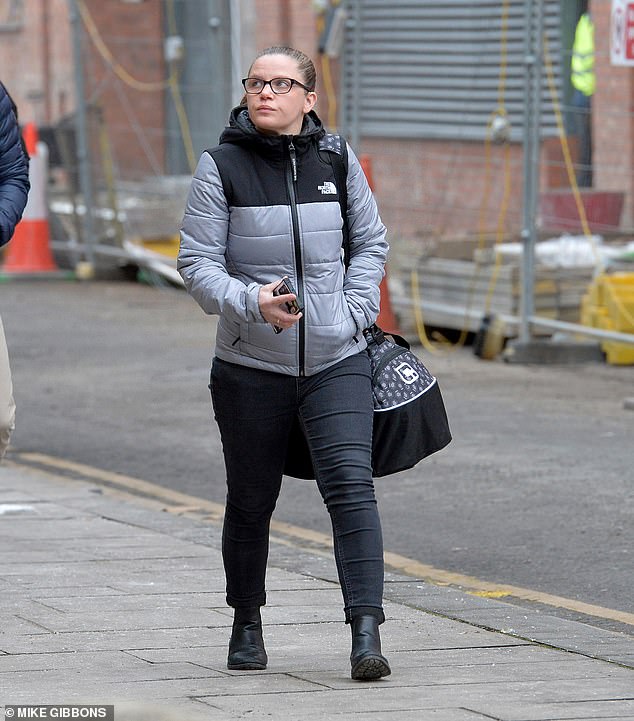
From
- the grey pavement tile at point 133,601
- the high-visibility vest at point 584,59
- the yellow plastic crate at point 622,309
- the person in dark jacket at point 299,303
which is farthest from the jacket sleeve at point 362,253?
the high-visibility vest at point 584,59

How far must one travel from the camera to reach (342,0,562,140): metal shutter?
49.4 ft

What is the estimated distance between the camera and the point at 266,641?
17.9ft

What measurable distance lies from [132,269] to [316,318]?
1410 centimetres

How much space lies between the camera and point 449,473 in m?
8.63

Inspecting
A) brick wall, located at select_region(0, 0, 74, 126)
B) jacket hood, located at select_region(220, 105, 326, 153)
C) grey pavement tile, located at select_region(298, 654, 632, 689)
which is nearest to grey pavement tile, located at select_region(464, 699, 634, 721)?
grey pavement tile, located at select_region(298, 654, 632, 689)

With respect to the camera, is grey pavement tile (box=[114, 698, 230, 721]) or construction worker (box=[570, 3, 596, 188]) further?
construction worker (box=[570, 3, 596, 188])

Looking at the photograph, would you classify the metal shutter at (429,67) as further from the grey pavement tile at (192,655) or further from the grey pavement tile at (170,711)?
the grey pavement tile at (170,711)

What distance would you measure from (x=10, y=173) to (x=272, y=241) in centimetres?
131

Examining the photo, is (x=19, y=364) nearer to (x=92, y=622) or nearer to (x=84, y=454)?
(x=84, y=454)

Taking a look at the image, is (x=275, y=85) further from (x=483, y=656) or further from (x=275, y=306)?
(x=483, y=656)

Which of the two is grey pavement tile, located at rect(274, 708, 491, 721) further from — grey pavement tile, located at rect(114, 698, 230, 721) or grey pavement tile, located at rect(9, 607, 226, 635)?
grey pavement tile, located at rect(9, 607, 226, 635)

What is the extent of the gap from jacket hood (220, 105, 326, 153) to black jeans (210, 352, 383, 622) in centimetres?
62

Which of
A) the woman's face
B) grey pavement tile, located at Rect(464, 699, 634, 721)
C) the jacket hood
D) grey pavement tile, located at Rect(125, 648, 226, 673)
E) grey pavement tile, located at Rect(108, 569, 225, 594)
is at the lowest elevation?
grey pavement tile, located at Rect(108, 569, 225, 594)

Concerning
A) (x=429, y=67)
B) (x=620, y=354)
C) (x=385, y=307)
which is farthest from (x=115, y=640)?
(x=429, y=67)
